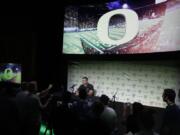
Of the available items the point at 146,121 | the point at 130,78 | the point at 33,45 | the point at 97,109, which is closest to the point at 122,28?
the point at 130,78

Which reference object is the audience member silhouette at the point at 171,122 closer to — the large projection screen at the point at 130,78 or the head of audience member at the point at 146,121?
the head of audience member at the point at 146,121

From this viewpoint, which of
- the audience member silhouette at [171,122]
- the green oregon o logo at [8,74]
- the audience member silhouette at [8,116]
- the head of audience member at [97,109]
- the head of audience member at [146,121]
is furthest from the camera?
the green oregon o logo at [8,74]

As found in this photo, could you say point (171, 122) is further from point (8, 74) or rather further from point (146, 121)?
point (8, 74)

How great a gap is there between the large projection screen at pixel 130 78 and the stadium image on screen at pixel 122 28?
27.3 inches

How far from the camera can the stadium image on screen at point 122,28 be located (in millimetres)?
7223

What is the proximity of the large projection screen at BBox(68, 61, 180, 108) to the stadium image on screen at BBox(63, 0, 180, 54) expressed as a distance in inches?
27.3

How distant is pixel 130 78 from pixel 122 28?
134 centimetres

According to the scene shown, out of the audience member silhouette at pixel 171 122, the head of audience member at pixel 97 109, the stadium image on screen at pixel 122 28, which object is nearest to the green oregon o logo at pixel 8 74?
the stadium image on screen at pixel 122 28

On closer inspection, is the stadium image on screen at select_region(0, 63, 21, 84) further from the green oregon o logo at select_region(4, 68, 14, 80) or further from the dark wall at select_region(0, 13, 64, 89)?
the dark wall at select_region(0, 13, 64, 89)

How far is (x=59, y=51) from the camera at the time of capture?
11016 mm

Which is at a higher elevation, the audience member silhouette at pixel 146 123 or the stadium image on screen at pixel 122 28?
the stadium image on screen at pixel 122 28

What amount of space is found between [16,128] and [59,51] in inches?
262

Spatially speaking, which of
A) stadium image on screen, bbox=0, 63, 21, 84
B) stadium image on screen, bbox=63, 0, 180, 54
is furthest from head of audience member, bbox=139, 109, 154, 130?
stadium image on screen, bbox=0, 63, 21, 84

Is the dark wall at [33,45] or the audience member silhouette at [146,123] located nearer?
the audience member silhouette at [146,123]
